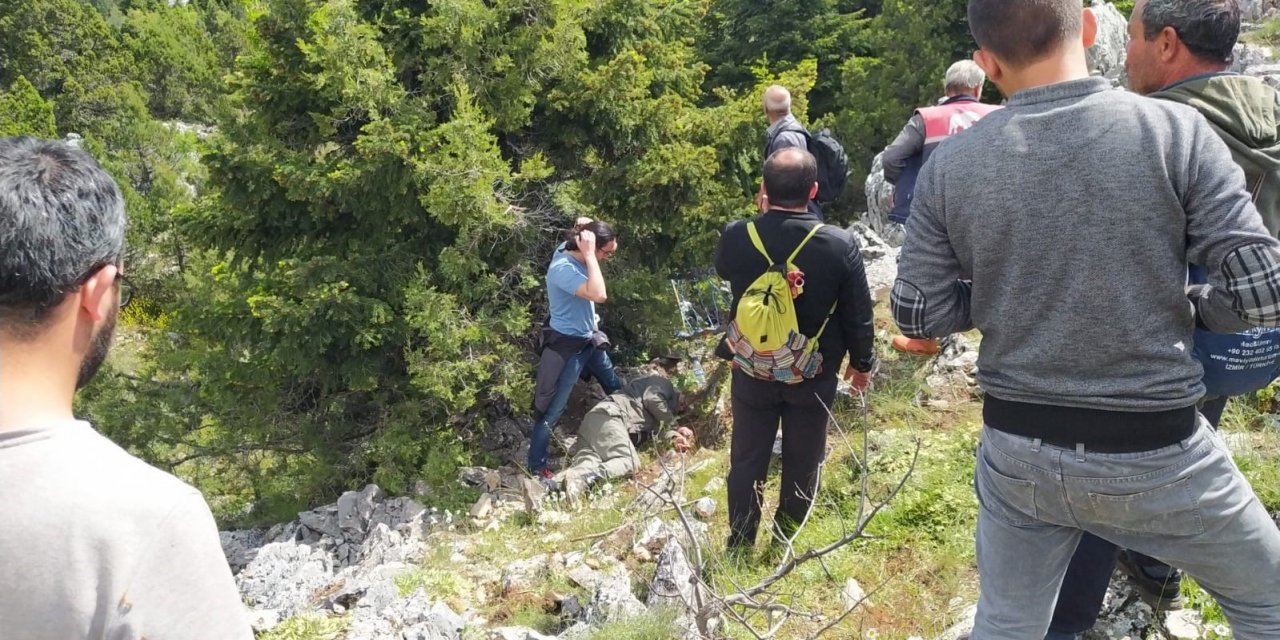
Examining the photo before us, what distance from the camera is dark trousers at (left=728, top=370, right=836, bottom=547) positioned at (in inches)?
138

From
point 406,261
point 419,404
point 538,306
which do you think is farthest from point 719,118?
point 419,404

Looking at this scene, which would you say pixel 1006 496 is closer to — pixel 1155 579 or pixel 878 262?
pixel 1155 579

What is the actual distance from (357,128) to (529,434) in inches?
127

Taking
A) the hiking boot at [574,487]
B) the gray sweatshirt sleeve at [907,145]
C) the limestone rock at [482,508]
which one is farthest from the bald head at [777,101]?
the limestone rock at [482,508]

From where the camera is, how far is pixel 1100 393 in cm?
172

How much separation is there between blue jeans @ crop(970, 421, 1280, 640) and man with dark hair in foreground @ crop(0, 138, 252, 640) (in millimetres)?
1537

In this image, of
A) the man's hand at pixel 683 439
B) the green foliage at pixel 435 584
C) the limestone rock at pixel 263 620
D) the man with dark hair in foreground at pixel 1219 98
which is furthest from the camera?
the man's hand at pixel 683 439

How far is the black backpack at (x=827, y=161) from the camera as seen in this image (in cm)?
574

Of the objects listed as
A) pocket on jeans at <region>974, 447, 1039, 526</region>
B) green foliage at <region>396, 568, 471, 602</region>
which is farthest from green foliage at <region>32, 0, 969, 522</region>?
pocket on jeans at <region>974, 447, 1039, 526</region>

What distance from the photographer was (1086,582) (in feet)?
7.81

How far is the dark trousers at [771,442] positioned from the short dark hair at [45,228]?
2591 millimetres

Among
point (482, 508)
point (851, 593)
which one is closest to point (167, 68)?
point (482, 508)

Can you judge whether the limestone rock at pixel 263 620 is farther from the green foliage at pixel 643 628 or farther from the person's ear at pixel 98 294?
the person's ear at pixel 98 294

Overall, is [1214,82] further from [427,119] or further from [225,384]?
[225,384]
